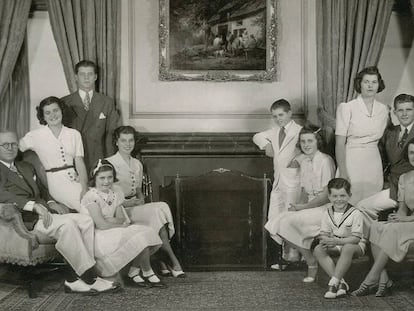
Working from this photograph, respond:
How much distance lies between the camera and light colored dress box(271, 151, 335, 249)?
452 cm

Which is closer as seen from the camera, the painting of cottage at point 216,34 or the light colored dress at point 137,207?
the light colored dress at point 137,207

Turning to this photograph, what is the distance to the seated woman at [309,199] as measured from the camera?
453 centimetres

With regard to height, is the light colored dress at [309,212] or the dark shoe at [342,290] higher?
the light colored dress at [309,212]

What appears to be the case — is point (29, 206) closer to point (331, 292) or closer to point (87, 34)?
point (87, 34)

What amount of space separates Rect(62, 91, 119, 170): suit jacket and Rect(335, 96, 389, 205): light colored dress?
70.6 inches

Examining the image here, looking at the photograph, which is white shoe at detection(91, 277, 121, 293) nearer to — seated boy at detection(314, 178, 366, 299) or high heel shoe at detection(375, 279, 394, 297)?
seated boy at detection(314, 178, 366, 299)

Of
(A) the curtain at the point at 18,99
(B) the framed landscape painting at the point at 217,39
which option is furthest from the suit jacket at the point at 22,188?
(B) the framed landscape painting at the point at 217,39

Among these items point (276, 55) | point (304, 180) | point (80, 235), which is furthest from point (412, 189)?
point (80, 235)

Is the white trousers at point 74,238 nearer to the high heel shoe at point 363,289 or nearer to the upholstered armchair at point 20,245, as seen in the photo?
the upholstered armchair at point 20,245

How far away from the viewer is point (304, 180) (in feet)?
15.8

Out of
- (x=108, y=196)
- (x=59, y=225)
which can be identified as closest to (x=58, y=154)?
(x=108, y=196)

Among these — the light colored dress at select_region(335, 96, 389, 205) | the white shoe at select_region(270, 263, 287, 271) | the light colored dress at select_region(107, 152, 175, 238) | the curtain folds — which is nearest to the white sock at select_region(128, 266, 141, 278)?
the light colored dress at select_region(107, 152, 175, 238)

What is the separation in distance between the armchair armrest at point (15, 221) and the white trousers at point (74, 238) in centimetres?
14

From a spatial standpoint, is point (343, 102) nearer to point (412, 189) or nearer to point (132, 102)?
point (412, 189)
